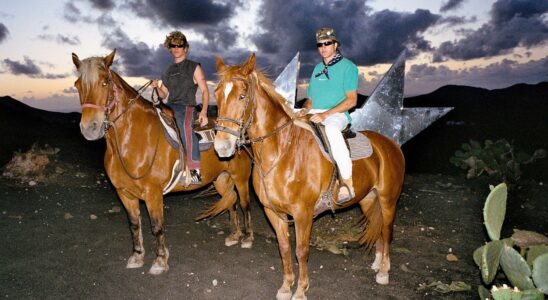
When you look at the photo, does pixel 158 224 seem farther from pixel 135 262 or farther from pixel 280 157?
pixel 280 157

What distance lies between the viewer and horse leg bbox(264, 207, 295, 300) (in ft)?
13.4

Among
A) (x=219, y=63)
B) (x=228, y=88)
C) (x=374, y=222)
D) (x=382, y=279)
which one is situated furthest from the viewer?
(x=374, y=222)

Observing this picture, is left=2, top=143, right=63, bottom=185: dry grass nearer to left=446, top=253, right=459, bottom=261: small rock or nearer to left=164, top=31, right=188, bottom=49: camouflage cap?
left=164, top=31, right=188, bottom=49: camouflage cap

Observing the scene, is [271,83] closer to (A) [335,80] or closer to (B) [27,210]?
(A) [335,80]

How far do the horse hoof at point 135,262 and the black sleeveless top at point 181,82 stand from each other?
2466mm

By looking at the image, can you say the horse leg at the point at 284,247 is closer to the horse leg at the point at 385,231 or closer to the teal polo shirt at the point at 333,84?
the horse leg at the point at 385,231

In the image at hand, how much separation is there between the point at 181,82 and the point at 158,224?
2.18 m

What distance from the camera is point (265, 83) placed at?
3.62 m

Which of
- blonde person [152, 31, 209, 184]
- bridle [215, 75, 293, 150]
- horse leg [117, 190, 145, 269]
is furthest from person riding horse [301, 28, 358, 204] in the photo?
horse leg [117, 190, 145, 269]

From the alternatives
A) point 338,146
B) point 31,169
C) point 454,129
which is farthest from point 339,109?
point 454,129

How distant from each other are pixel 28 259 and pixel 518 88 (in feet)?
111

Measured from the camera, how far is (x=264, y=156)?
376 cm

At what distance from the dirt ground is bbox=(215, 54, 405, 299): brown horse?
614 millimetres

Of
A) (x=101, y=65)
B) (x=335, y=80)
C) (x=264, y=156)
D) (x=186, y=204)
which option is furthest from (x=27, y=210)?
(x=335, y=80)
